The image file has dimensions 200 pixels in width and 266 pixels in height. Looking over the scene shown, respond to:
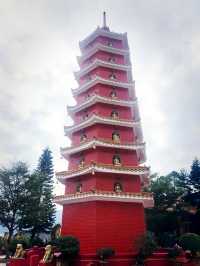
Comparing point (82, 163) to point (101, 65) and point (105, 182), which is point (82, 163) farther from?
point (101, 65)

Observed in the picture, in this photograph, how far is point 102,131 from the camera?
21297 millimetres

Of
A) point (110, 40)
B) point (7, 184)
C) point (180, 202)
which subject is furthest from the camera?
point (7, 184)

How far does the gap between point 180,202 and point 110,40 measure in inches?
730

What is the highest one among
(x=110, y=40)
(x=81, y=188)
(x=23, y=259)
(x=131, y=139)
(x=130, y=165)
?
(x=110, y=40)

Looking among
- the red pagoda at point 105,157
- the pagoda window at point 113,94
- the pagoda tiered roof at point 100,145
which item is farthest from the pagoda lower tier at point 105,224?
the pagoda window at point 113,94

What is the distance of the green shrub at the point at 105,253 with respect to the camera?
15.9 meters

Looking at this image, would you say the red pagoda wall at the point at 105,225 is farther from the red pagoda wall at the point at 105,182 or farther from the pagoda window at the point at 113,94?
the pagoda window at the point at 113,94

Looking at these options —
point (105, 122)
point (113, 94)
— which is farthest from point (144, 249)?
point (113, 94)

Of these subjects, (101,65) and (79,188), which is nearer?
(79,188)

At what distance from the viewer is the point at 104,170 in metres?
18.9

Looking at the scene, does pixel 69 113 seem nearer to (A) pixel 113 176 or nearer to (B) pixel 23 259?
(A) pixel 113 176

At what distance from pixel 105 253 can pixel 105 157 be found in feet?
21.7

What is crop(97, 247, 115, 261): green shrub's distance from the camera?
15.9m

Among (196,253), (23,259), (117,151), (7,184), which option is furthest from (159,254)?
(7,184)
